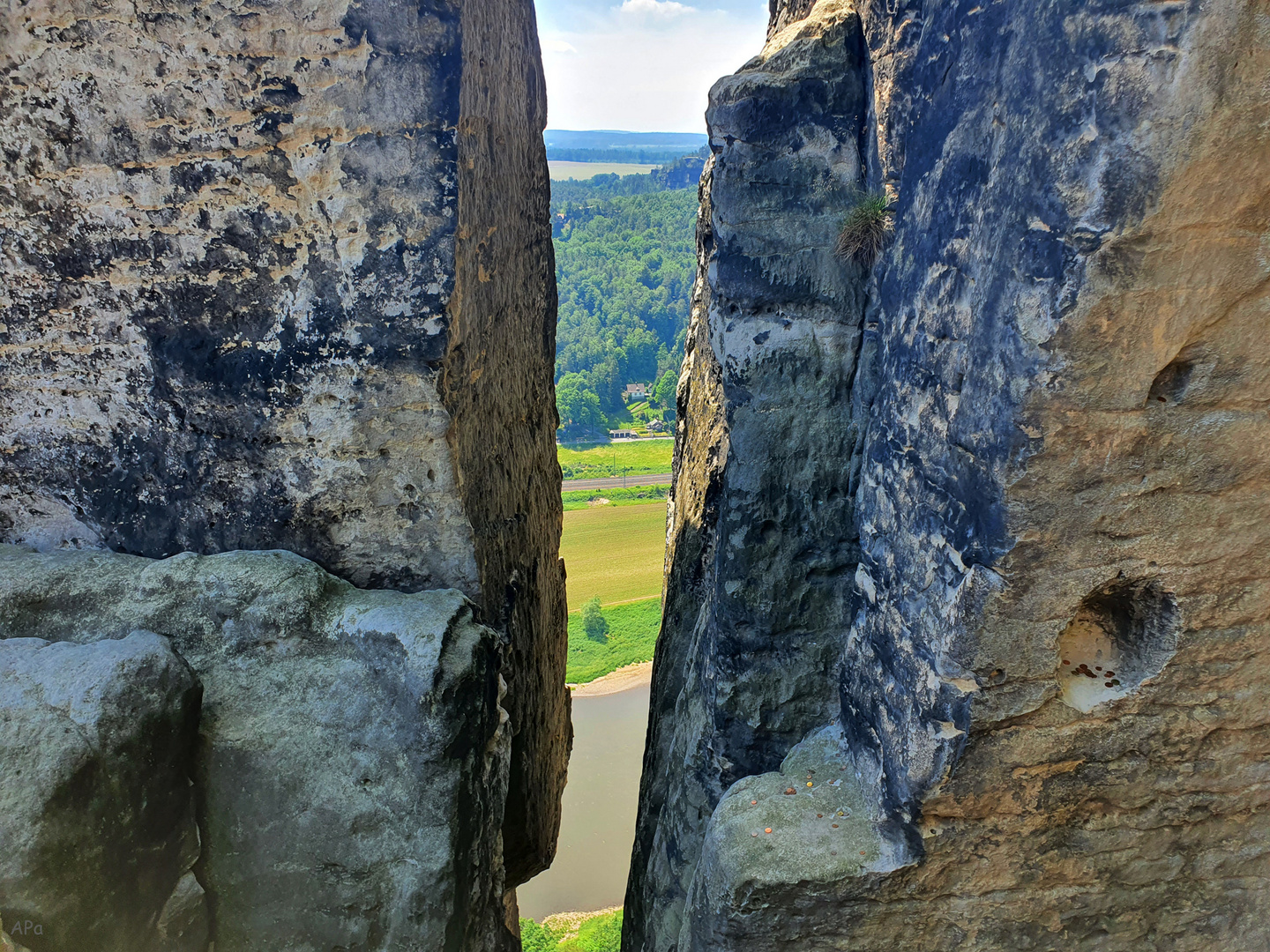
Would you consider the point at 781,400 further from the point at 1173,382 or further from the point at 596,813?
the point at 596,813

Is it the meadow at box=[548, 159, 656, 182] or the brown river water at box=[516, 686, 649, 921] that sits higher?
the meadow at box=[548, 159, 656, 182]

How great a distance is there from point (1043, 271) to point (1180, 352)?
0.46m

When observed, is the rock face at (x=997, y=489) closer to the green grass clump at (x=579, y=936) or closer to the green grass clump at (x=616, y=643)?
the green grass clump at (x=579, y=936)

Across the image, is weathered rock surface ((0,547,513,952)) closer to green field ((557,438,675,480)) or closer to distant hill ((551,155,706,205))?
green field ((557,438,675,480))

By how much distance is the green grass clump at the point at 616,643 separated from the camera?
1517 centimetres

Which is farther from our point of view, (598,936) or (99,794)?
(598,936)

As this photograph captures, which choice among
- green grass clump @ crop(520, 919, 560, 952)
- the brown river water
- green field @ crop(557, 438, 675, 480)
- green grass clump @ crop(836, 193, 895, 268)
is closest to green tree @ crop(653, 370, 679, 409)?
green field @ crop(557, 438, 675, 480)

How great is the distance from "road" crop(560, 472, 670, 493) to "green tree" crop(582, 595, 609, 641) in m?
8.10

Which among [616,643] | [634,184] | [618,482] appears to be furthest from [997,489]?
[634,184]

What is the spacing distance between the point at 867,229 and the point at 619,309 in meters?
28.1

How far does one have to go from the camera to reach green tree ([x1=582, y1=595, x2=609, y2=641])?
16062 millimetres

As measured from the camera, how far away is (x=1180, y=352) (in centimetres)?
226

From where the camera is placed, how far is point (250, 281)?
10.8 ft

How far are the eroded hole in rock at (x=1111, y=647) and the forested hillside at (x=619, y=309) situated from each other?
25.3m
